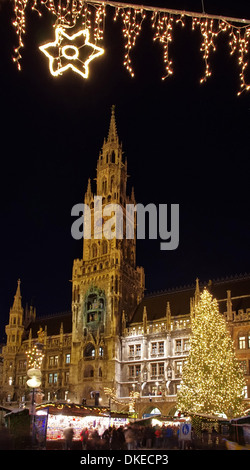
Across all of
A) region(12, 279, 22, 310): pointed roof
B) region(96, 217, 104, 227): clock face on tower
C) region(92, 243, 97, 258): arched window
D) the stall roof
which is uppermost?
region(96, 217, 104, 227): clock face on tower

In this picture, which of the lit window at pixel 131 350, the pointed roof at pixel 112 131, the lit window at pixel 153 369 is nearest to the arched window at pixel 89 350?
the lit window at pixel 131 350

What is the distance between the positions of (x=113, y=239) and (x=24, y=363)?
23.7 meters

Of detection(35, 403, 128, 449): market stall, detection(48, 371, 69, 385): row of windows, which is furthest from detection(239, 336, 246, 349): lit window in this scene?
detection(35, 403, 128, 449): market stall

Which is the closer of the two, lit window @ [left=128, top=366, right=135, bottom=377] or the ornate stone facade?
the ornate stone facade

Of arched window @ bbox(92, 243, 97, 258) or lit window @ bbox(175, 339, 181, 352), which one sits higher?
arched window @ bbox(92, 243, 97, 258)

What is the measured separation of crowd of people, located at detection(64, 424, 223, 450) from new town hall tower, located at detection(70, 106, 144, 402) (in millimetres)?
33935

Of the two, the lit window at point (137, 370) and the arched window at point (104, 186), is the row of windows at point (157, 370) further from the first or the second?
the arched window at point (104, 186)

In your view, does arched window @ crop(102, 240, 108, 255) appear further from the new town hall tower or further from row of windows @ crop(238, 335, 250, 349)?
row of windows @ crop(238, 335, 250, 349)

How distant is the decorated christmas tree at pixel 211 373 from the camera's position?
120 feet

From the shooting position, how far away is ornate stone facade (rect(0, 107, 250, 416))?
52.1 metres

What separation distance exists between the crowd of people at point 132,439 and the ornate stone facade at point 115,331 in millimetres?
28459
